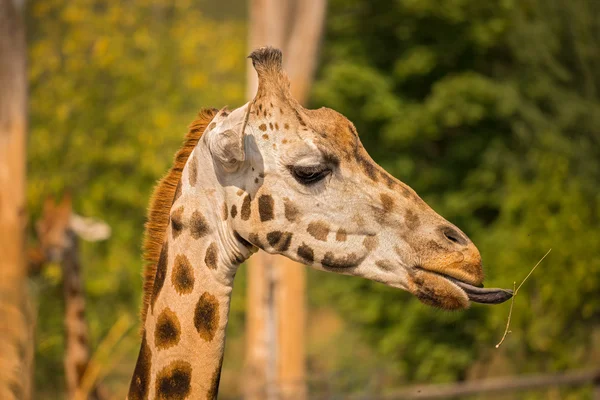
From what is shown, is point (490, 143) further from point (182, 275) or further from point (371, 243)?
point (182, 275)

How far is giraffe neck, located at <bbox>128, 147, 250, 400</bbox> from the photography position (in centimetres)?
304

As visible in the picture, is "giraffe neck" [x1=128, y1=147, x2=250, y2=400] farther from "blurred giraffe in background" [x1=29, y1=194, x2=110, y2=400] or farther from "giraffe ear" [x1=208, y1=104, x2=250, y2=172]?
"blurred giraffe in background" [x1=29, y1=194, x2=110, y2=400]

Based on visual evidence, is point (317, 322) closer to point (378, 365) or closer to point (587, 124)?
point (378, 365)

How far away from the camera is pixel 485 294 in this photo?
2930 mm

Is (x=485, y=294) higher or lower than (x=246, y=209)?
lower

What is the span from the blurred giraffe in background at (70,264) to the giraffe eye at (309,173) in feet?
21.3

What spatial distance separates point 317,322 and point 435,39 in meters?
15.0

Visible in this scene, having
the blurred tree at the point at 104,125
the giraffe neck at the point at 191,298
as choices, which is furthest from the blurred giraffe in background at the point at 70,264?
the giraffe neck at the point at 191,298

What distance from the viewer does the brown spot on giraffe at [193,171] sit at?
321 centimetres

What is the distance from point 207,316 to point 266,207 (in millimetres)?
409

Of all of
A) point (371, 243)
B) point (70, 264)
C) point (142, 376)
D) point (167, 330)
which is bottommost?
point (70, 264)

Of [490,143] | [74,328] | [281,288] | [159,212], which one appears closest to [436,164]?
[490,143]

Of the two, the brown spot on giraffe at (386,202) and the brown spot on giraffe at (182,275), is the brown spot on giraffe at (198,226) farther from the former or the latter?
the brown spot on giraffe at (386,202)

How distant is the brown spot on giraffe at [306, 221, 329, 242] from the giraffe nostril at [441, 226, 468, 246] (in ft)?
1.28
